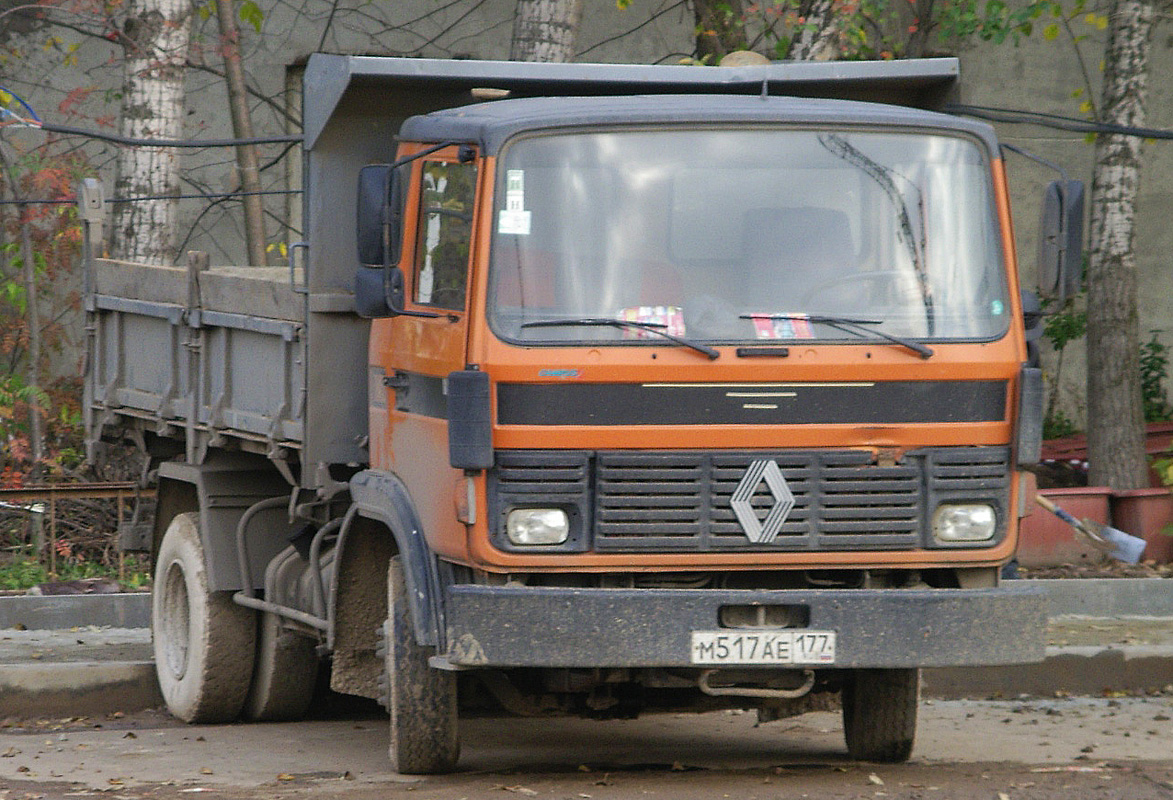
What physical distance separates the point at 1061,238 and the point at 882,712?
1.94 metres

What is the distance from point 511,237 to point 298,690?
341 centimetres

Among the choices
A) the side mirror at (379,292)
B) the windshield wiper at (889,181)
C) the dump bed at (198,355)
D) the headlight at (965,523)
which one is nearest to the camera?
the headlight at (965,523)

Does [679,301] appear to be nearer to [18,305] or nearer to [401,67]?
[401,67]

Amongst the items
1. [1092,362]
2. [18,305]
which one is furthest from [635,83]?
[18,305]

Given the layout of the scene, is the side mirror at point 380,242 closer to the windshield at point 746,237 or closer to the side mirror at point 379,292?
the side mirror at point 379,292

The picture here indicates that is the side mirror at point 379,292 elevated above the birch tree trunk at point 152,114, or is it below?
below

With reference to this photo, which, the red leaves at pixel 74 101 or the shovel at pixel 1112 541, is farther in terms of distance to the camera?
the red leaves at pixel 74 101

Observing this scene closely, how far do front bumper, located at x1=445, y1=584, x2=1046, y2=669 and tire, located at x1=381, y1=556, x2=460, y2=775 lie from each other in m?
0.46

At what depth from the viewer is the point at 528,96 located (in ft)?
22.5

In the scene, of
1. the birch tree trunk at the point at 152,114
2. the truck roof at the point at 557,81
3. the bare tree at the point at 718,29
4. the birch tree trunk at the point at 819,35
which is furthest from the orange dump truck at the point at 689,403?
the bare tree at the point at 718,29

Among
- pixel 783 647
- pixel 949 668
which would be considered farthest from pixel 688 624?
pixel 949 668

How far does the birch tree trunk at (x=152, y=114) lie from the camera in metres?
11.7

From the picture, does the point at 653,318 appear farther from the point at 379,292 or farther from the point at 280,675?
the point at 280,675

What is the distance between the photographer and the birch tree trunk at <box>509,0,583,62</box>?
36.2 feet
